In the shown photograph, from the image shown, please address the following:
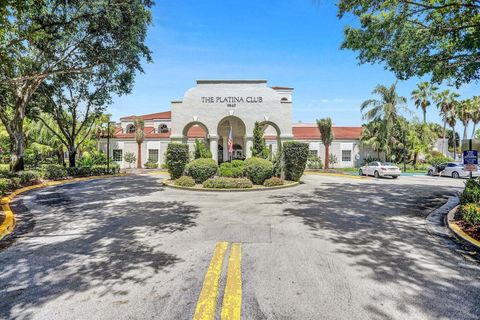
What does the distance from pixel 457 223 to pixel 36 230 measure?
11345 mm

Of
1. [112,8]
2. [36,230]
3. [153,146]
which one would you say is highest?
[112,8]

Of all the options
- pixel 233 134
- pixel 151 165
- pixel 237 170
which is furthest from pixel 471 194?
pixel 151 165

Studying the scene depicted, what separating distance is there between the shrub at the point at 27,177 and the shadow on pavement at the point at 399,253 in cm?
1575

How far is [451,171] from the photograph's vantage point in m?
23.9

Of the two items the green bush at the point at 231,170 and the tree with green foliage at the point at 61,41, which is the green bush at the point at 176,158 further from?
the tree with green foliage at the point at 61,41

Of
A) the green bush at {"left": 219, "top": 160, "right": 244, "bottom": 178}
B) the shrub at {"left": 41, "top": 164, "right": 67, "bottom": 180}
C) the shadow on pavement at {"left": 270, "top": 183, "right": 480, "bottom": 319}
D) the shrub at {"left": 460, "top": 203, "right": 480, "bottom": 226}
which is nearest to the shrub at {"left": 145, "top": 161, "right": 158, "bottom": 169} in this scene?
the shrub at {"left": 41, "top": 164, "right": 67, "bottom": 180}

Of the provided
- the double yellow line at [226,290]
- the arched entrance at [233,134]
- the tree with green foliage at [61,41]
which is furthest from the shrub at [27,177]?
the double yellow line at [226,290]

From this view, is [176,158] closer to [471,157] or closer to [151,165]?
[471,157]

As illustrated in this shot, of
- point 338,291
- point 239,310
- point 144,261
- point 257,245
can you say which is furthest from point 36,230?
point 338,291

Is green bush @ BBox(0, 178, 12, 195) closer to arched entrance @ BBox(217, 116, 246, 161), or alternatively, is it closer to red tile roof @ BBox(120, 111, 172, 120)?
arched entrance @ BBox(217, 116, 246, 161)

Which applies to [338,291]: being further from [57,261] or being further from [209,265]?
[57,261]

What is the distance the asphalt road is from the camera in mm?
3260

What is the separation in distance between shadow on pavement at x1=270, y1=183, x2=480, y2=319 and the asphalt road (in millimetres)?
22

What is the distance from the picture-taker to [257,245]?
555 centimetres
